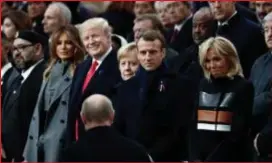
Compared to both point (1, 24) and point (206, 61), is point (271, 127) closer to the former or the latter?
point (206, 61)

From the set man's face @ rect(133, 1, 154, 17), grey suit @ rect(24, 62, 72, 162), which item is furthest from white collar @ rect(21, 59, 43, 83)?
man's face @ rect(133, 1, 154, 17)

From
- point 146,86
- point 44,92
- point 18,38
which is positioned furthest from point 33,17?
point 146,86

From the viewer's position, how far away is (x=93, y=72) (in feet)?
50.5

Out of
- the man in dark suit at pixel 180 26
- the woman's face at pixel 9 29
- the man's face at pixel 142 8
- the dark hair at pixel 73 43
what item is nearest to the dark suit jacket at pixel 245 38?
the man in dark suit at pixel 180 26

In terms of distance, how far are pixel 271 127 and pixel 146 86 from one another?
56.5 inches

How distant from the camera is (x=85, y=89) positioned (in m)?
15.3

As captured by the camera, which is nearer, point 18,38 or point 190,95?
point 190,95

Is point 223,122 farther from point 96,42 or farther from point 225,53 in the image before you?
point 96,42

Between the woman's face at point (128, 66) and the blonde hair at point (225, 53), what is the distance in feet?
A: 3.75

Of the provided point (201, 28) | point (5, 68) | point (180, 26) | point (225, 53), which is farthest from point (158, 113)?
point (5, 68)

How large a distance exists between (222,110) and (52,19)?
201 inches

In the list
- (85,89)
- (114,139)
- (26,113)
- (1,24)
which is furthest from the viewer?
(1,24)

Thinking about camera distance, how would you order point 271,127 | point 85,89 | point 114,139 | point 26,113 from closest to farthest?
1. point 114,139
2. point 271,127
3. point 85,89
4. point 26,113

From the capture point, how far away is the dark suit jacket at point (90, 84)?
15.3m
